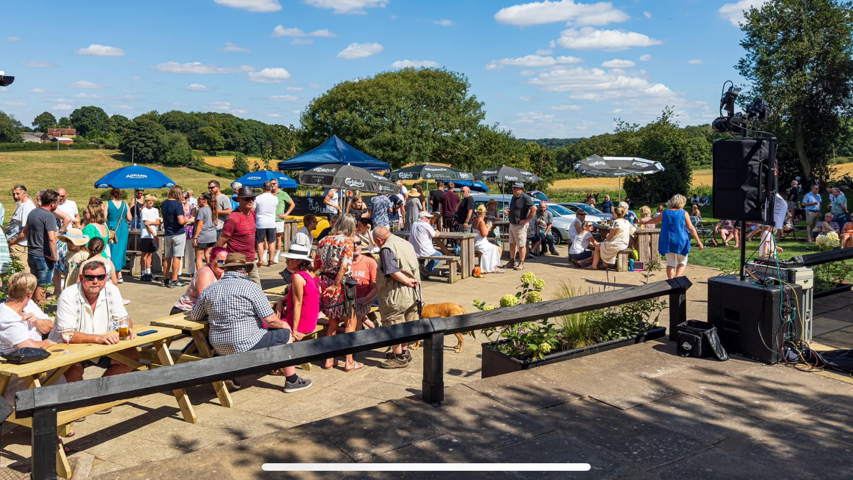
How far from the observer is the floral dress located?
6680mm

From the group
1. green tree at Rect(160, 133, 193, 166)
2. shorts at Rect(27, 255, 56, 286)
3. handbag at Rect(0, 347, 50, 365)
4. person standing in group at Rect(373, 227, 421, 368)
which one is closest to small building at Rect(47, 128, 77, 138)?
green tree at Rect(160, 133, 193, 166)

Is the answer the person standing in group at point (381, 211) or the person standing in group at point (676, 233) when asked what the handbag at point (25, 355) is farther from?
the person standing in group at point (381, 211)

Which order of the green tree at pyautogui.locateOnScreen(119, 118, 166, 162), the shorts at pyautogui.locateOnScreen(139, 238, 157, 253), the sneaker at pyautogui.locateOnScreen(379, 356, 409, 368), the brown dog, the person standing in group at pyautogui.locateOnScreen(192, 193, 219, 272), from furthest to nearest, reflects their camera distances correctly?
1. the green tree at pyautogui.locateOnScreen(119, 118, 166, 162)
2. the shorts at pyautogui.locateOnScreen(139, 238, 157, 253)
3. the person standing in group at pyautogui.locateOnScreen(192, 193, 219, 272)
4. the brown dog
5. the sneaker at pyautogui.locateOnScreen(379, 356, 409, 368)

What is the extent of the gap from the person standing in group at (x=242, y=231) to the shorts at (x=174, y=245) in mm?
1947

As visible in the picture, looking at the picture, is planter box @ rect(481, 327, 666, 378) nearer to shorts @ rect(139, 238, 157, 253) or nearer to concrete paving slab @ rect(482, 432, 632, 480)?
concrete paving slab @ rect(482, 432, 632, 480)

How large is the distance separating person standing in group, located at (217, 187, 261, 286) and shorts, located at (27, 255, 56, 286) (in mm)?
2693

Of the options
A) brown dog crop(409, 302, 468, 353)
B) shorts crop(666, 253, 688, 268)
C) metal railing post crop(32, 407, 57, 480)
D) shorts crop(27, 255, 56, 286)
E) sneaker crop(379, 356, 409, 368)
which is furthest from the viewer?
shorts crop(666, 253, 688, 268)

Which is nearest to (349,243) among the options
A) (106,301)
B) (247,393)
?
(247,393)

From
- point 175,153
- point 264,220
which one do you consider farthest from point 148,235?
point 175,153

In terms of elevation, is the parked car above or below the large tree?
below

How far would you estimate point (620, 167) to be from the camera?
17328mm

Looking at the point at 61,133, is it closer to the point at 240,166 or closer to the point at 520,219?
the point at 240,166

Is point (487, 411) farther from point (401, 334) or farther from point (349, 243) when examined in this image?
point (349, 243)

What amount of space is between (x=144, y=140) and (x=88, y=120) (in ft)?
167
